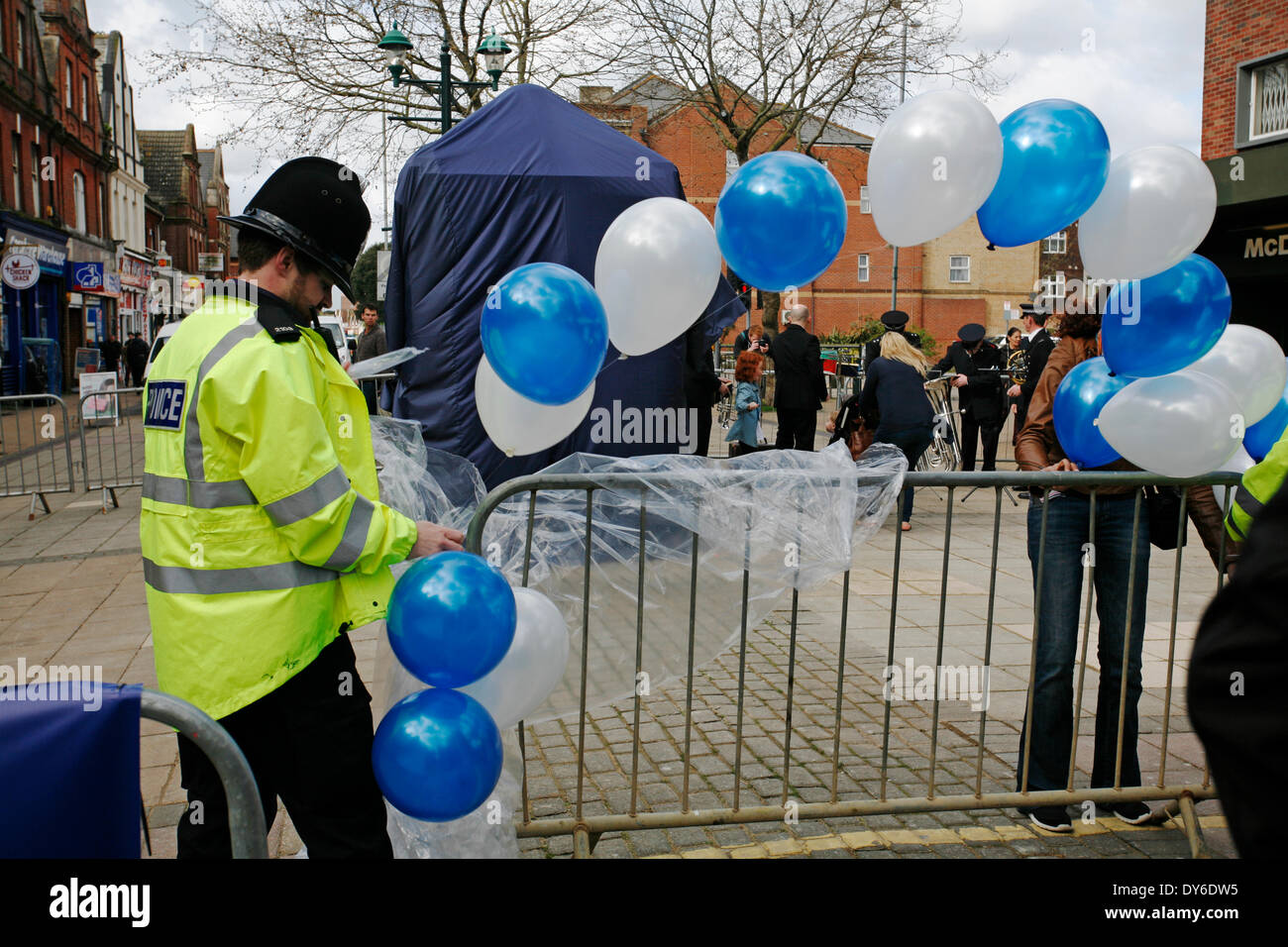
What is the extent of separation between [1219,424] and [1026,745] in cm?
130

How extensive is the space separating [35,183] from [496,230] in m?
27.4

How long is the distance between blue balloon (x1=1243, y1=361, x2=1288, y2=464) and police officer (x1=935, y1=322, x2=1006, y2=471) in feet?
26.8

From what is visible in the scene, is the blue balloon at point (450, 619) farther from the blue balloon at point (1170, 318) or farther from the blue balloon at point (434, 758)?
the blue balloon at point (1170, 318)

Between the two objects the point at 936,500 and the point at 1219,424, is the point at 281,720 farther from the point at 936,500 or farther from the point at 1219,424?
the point at 936,500

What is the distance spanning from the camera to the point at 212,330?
2.39 m

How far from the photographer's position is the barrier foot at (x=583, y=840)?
3.46 metres

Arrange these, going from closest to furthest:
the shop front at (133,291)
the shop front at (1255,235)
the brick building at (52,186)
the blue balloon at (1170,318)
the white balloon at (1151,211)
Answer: the white balloon at (1151,211) → the blue balloon at (1170,318) → the shop front at (1255,235) → the brick building at (52,186) → the shop front at (133,291)

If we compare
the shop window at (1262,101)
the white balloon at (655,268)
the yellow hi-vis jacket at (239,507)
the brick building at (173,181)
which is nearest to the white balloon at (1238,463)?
the white balloon at (655,268)

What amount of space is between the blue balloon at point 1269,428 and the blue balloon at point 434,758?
9.70 feet

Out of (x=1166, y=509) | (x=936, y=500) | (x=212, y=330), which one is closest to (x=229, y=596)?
(x=212, y=330)

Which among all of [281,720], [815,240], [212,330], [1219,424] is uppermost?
[815,240]

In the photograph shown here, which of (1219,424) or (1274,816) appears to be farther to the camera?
(1219,424)
